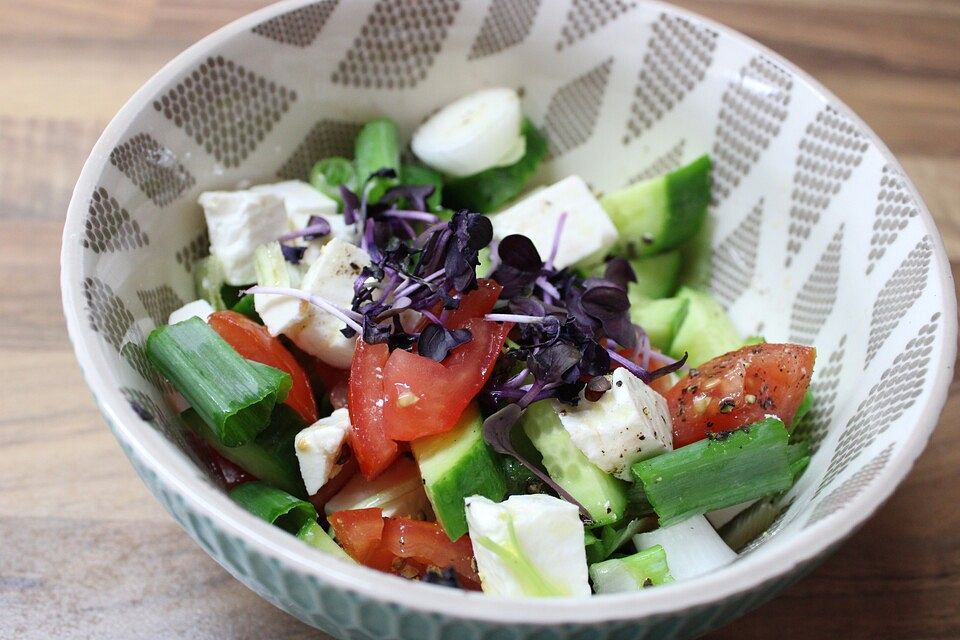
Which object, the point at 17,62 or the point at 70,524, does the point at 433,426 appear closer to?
the point at 70,524

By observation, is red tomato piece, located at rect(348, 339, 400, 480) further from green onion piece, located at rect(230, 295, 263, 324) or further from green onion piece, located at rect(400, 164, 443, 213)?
green onion piece, located at rect(400, 164, 443, 213)

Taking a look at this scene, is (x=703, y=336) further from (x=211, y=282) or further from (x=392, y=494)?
(x=211, y=282)

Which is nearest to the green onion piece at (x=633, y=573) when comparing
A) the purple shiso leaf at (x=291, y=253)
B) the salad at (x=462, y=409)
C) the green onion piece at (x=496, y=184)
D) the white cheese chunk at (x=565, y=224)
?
the salad at (x=462, y=409)

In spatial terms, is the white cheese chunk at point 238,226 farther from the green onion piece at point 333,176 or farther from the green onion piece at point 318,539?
the green onion piece at point 318,539

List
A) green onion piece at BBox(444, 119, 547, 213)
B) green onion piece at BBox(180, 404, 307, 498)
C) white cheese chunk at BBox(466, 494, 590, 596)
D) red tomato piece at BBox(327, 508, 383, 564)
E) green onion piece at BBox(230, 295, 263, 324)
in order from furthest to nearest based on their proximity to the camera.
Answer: green onion piece at BBox(444, 119, 547, 213) < green onion piece at BBox(230, 295, 263, 324) < green onion piece at BBox(180, 404, 307, 498) < red tomato piece at BBox(327, 508, 383, 564) < white cheese chunk at BBox(466, 494, 590, 596)

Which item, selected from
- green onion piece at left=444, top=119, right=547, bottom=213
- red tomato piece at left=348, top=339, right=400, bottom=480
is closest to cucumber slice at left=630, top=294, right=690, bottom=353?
green onion piece at left=444, top=119, right=547, bottom=213

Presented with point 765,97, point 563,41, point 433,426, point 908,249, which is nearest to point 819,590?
point 908,249
